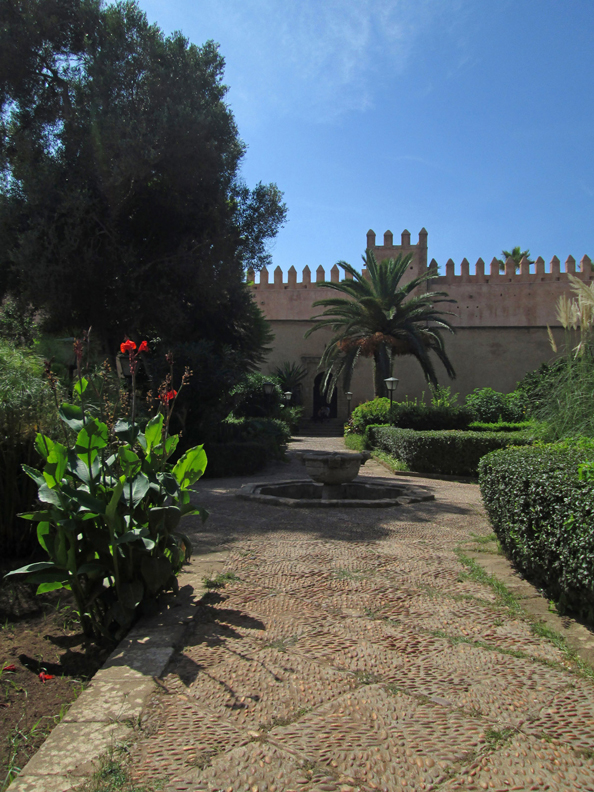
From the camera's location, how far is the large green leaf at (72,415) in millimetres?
2375

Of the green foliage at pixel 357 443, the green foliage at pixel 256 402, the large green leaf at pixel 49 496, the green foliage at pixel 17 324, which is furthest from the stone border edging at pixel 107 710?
the green foliage at pixel 256 402

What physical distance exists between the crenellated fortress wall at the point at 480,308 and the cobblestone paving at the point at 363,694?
65.9ft

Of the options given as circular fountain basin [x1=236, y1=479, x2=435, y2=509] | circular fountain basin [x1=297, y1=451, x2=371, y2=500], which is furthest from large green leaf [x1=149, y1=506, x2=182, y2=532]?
circular fountain basin [x1=297, y1=451, x2=371, y2=500]

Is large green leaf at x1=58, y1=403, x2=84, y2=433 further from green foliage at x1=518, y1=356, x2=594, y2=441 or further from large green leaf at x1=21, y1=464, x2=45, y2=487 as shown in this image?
green foliage at x1=518, y1=356, x2=594, y2=441

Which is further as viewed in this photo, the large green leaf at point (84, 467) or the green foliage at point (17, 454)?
the green foliage at point (17, 454)

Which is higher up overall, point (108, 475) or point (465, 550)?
point (108, 475)

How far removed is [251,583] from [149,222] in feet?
30.4

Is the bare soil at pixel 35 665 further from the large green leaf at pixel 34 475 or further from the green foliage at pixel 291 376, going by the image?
the green foliage at pixel 291 376

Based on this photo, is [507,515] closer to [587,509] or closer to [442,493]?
[587,509]

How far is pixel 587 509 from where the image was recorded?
2.34 meters

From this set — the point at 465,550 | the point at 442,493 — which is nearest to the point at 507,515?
the point at 465,550

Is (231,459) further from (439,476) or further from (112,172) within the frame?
(112,172)

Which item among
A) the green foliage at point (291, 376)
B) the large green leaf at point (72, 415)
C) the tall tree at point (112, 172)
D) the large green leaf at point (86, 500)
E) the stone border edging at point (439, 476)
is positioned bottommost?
the stone border edging at point (439, 476)

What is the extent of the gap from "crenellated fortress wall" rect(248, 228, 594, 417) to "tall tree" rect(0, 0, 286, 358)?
39.0 ft
